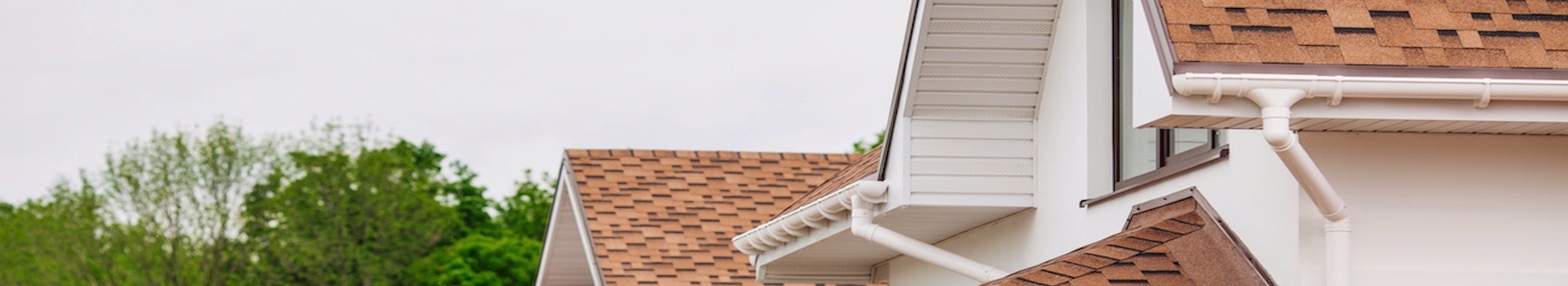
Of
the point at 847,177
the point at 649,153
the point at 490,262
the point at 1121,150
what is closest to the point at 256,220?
the point at 490,262

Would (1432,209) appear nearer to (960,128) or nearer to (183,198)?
(960,128)

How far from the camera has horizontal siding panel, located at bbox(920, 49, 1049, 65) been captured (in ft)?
31.7

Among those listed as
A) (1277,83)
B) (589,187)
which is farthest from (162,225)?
(1277,83)

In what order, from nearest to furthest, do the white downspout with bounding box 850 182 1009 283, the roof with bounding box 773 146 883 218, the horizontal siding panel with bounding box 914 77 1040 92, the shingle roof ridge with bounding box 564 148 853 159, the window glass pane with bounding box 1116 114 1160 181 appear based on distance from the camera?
1. the window glass pane with bounding box 1116 114 1160 181
2. the horizontal siding panel with bounding box 914 77 1040 92
3. the white downspout with bounding box 850 182 1009 283
4. the roof with bounding box 773 146 883 218
5. the shingle roof ridge with bounding box 564 148 853 159

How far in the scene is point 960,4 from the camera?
9375 mm

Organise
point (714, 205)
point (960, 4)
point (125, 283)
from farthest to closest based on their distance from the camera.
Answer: point (125, 283), point (714, 205), point (960, 4)

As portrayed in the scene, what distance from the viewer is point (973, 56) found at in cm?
970

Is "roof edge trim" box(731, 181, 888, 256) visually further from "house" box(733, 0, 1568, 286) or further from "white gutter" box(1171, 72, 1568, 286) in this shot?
"white gutter" box(1171, 72, 1568, 286)

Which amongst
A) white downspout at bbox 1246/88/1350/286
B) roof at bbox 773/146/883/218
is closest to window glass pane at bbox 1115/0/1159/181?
white downspout at bbox 1246/88/1350/286

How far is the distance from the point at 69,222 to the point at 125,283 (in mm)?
2623

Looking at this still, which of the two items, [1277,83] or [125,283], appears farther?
[125,283]

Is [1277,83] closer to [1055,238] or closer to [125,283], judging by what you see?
[1055,238]

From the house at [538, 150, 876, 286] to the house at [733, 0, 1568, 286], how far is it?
722 centimetres

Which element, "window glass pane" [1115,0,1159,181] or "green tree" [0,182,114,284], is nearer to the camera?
"window glass pane" [1115,0,1159,181]
